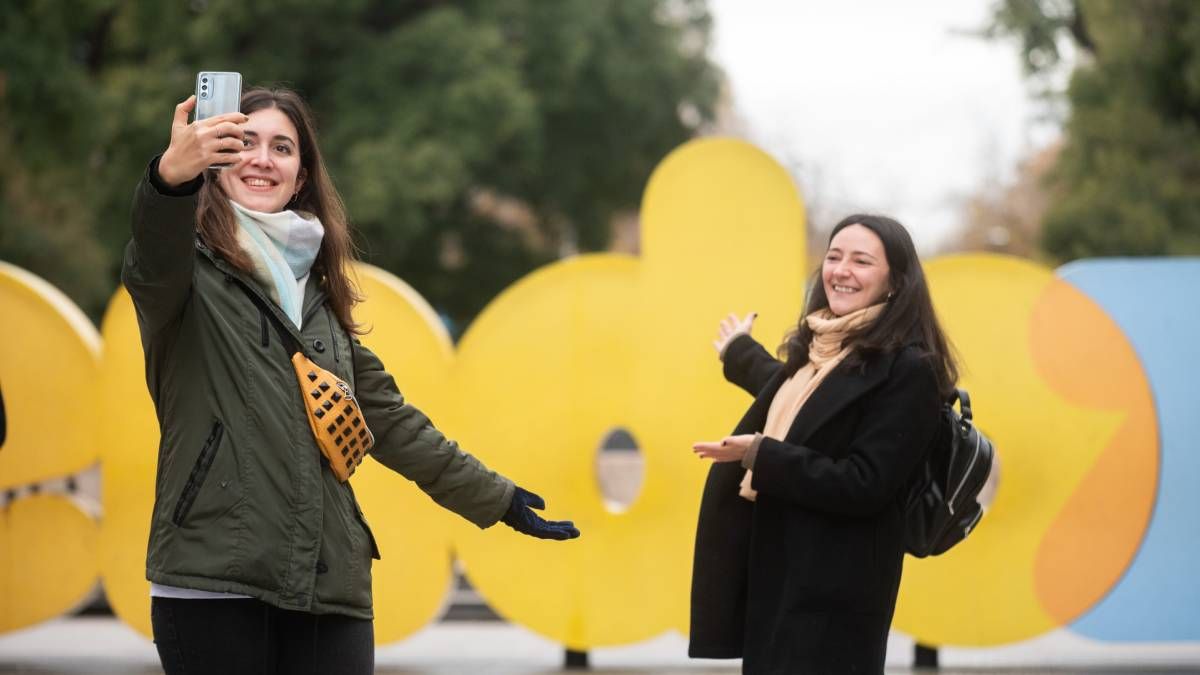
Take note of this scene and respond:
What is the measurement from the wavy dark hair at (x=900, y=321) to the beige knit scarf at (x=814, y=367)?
26 millimetres

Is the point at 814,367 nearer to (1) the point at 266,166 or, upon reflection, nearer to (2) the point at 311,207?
(2) the point at 311,207

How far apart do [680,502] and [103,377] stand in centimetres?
283

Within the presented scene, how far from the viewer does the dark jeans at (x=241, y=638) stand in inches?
101

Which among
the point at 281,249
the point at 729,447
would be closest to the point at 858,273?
the point at 729,447

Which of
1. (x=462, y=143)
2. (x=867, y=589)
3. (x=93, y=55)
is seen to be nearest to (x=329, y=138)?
(x=462, y=143)

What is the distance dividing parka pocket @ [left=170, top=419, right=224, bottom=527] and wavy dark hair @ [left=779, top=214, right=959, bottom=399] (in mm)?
1525

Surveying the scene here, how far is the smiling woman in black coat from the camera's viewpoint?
10.7ft

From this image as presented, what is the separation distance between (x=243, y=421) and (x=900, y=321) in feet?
5.32

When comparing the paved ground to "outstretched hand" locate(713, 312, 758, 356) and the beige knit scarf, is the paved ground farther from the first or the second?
the beige knit scarf

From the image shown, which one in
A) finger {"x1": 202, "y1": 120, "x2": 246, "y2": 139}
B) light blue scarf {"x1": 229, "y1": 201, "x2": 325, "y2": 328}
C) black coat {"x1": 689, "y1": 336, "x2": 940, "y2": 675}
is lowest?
black coat {"x1": 689, "y1": 336, "x2": 940, "y2": 675}

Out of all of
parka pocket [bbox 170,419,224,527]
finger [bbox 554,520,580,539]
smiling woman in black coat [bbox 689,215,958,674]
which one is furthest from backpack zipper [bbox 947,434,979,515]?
parka pocket [bbox 170,419,224,527]

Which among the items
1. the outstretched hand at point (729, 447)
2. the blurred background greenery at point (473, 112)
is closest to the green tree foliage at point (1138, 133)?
the blurred background greenery at point (473, 112)

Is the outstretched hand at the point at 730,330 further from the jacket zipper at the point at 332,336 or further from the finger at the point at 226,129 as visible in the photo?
the finger at the point at 226,129

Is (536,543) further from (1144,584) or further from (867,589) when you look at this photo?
(867,589)
